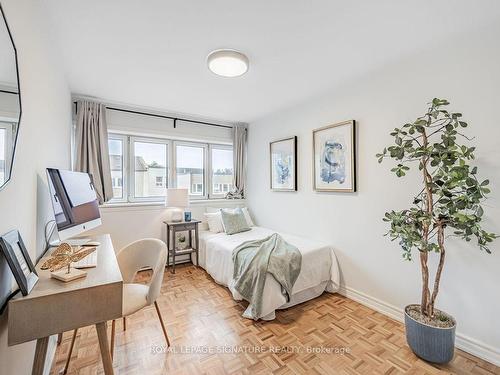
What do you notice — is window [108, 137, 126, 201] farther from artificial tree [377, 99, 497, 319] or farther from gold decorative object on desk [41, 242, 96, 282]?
artificial tree [377, 99, 497, 319]

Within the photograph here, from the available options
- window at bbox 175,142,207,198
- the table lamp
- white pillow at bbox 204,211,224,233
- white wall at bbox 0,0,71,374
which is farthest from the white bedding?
white wall at bbox 0,0,71,374

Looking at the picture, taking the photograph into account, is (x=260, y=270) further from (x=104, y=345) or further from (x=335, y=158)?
(x=335, y=158)

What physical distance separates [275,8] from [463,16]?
1.33 m

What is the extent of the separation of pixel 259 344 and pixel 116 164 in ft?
10.4

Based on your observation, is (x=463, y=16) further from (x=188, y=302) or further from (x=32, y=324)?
(x=188, y=302)

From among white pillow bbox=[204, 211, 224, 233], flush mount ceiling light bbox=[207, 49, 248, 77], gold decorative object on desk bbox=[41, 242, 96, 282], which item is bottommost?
white pillow bbox=[204, 211, 224, 233]

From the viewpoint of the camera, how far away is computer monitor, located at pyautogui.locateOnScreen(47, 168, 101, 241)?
1.54 meters

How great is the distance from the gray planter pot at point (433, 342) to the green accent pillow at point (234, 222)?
7.51ft

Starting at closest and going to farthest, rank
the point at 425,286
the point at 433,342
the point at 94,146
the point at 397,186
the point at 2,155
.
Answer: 1. the point at 2,155
2. the point at 433,342
3. the point at 425,286
4. the point at 397,186
5. the point at 94,146

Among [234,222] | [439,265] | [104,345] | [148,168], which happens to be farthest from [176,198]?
[439,265]

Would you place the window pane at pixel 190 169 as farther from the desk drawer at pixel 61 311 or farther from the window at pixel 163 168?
the desk drawer at pixel 61 311

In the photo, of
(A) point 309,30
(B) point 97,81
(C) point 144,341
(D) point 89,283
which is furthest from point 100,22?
(C) point 144,341

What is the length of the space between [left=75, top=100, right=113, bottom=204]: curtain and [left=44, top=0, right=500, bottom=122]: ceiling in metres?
0.38

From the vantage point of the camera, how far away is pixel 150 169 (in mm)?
3814
